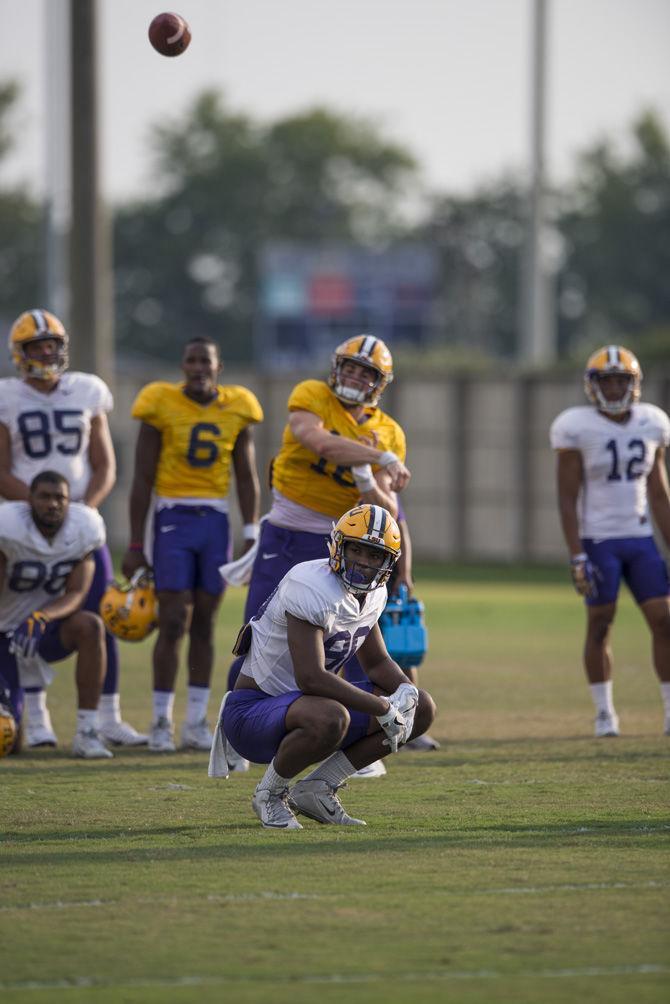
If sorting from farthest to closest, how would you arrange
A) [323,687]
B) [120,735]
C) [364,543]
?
[120,735] → [364,543] → [323,687]

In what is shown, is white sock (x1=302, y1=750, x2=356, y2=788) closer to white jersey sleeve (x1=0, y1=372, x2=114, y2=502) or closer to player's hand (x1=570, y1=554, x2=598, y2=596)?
player's hand (x1=570, y1=554, x2=598, y2=596)

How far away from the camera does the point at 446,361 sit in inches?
1310

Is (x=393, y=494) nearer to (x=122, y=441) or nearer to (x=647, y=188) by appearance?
(x=122, y=441)

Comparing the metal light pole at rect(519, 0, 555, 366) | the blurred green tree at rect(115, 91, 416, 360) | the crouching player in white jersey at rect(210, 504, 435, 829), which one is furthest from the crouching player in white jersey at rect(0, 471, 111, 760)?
the blurred green tree at rect(115, 91, 416, 360)

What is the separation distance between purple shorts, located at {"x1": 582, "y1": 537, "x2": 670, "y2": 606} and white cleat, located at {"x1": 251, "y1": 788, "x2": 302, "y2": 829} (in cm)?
336

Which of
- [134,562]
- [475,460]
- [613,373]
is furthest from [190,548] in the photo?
[475,460]

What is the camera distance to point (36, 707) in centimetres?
989

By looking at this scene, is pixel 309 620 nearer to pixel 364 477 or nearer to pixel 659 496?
pixel 364 477

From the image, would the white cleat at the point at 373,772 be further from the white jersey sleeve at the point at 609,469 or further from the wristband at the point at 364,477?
the white jersey sleeve at the point at 609,469

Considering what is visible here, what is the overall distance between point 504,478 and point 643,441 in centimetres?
1539

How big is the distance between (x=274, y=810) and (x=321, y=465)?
208 cm

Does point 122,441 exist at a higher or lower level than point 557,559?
higher

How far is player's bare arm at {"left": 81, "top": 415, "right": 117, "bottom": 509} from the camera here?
10.3m

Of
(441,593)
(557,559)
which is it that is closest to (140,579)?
(441,593)
